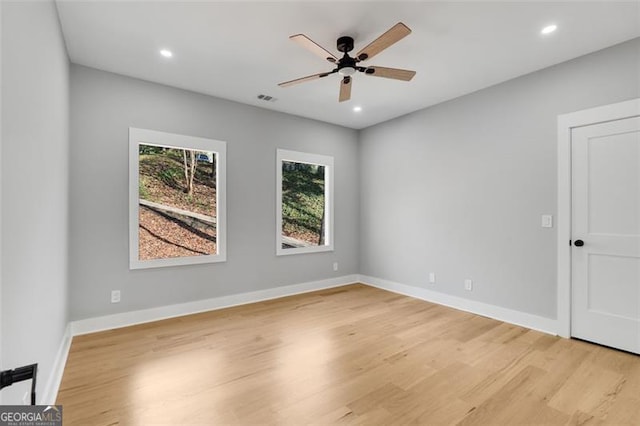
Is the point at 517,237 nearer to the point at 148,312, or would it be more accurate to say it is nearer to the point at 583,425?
the point at 583,425

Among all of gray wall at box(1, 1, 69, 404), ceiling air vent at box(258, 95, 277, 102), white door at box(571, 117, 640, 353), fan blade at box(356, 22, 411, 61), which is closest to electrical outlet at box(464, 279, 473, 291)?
white door at box(571, 117, 640, 353)

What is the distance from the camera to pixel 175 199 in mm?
3803

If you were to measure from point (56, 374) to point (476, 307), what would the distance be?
4255 millimetres

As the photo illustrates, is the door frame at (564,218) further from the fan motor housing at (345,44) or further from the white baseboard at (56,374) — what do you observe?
the white baseboard at (56,374)

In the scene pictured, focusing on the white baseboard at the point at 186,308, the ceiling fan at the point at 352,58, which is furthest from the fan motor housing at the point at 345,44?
the white baseboard at the point at 186,308

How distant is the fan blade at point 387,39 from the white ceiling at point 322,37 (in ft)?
0.86

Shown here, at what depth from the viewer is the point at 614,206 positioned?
281 cm

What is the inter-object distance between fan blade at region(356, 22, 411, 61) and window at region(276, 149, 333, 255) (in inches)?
94.8

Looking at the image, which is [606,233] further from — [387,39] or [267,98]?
[267,98]

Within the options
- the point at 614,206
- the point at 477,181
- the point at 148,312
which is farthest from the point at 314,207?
the point at 614,206

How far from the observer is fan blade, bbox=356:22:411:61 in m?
2.07

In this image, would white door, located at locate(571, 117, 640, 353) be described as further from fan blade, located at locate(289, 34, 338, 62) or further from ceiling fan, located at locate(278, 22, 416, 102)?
fan blade, located at locate(289, 34, 338, 62)

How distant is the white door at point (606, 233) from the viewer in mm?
2717

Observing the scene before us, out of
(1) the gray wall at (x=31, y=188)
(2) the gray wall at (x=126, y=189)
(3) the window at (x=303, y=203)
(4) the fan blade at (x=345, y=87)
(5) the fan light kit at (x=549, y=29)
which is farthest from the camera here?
(3) the window at (x=303, y=203)
